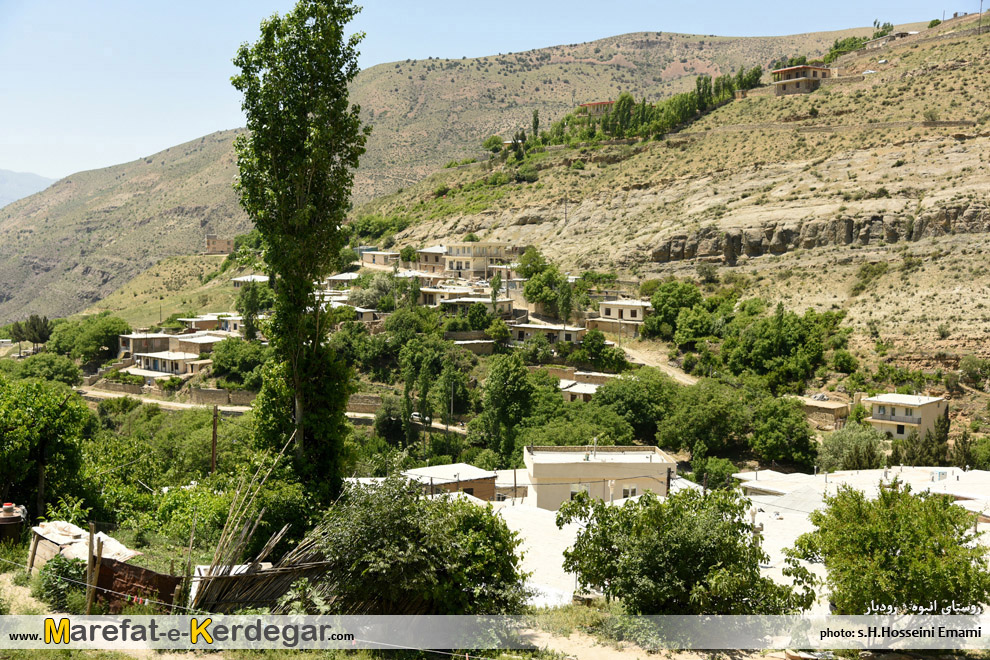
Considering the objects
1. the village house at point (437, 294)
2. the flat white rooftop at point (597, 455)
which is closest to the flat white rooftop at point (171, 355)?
the village house at point (437, 294)

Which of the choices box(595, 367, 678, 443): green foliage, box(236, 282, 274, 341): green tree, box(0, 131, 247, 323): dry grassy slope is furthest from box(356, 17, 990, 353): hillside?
box(0, 131, 247, 323): dry grassy slope

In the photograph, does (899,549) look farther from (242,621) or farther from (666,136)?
(666,136)

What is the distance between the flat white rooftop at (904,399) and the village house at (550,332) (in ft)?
48.7

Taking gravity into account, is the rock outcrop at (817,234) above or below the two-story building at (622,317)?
above

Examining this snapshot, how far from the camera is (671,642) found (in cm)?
838

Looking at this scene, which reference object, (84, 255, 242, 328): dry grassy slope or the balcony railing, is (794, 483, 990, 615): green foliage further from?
(84, 255, 242, 328): dry grassy slope

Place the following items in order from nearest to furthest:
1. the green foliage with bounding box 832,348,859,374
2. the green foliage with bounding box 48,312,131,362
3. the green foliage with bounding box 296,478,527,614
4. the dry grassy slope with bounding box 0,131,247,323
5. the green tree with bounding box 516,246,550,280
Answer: the green foliage with bounding box 296,478,527,614
the green foliage with bounding box 832,348,859,374
the green foliage with bounding box 48,312,131,362
the green tree with bounding box 516,246,550,280
the dry grassy slope with bounding box 0,131,247,323

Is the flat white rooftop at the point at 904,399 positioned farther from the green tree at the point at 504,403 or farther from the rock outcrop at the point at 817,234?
the rock outcrop at the point at 817,234

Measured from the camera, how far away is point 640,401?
33.8m

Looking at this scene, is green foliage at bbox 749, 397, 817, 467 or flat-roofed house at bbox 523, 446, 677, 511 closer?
flat-roofed house at bbox 523, 446, 677, 511

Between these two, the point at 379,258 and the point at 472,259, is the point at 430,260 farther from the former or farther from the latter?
the point at 472,259

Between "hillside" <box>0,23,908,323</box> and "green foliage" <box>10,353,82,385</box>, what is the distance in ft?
190

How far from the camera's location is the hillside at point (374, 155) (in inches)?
4205

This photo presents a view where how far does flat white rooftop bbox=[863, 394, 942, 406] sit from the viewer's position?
3096 centimetres
